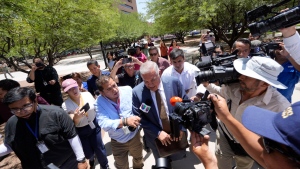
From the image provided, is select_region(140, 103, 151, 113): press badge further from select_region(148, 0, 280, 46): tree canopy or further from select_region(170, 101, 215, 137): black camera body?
select_region(148, 0, 280, 46): tree canopy

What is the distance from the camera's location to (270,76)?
1580 millimetres

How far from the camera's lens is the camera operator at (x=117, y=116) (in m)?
2.24

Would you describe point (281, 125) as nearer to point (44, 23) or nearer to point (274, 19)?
point (274, 19)

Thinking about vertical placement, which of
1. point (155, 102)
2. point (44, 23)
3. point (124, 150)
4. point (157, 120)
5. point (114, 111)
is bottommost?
point (124, 150)

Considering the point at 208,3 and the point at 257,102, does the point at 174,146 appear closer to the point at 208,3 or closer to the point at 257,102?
the point at 257,102

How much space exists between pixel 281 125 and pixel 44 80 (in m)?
5.05

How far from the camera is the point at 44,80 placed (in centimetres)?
453

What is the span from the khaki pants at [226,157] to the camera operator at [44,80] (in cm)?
429

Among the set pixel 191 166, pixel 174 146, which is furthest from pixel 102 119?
pixel 191 166

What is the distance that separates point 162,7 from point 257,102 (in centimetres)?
1189

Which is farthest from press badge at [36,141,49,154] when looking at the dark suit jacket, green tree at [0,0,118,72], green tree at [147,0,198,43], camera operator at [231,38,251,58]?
green tree at [147,0,198,43]

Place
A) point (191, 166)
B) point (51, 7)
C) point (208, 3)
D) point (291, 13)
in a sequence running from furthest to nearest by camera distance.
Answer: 1. point (208, 3)
2. point (51, 7)
3. point (191, 166)
4. point (291, 13)

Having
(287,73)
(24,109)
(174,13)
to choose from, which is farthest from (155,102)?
(174,13)

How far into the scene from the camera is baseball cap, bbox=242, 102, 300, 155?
76 cm
